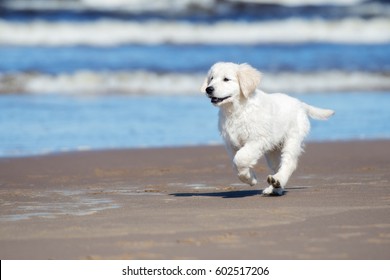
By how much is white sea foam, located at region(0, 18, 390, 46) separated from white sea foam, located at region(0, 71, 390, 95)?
10.3 meters

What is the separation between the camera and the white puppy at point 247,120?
8.84m

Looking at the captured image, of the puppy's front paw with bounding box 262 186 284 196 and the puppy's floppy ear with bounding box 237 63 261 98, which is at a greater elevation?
the puppy's floppy ear with bounding box 237 63 261 98

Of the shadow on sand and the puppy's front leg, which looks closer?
the puppy's front leg

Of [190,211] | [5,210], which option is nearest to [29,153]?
[5,210]

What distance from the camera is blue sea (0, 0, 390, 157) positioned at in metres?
15.8

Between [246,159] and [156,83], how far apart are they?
58.3 feet

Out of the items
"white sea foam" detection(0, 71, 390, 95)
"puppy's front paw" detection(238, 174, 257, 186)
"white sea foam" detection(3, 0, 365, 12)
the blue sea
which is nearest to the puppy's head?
"puppy's front paw" detection(238, 174, 257, 186)

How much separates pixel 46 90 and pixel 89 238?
18816 millimetres

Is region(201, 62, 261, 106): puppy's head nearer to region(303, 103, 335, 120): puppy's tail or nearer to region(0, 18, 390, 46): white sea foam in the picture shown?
region(303, 103, 335, 120): puppy's tail

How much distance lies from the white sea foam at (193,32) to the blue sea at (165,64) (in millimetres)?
56

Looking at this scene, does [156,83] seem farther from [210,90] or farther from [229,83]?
[210,90]

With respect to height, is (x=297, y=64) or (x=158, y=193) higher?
(x=297, y=64)

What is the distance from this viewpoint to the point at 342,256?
6.04 meters

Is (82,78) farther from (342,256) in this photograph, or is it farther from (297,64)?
(342,256)
